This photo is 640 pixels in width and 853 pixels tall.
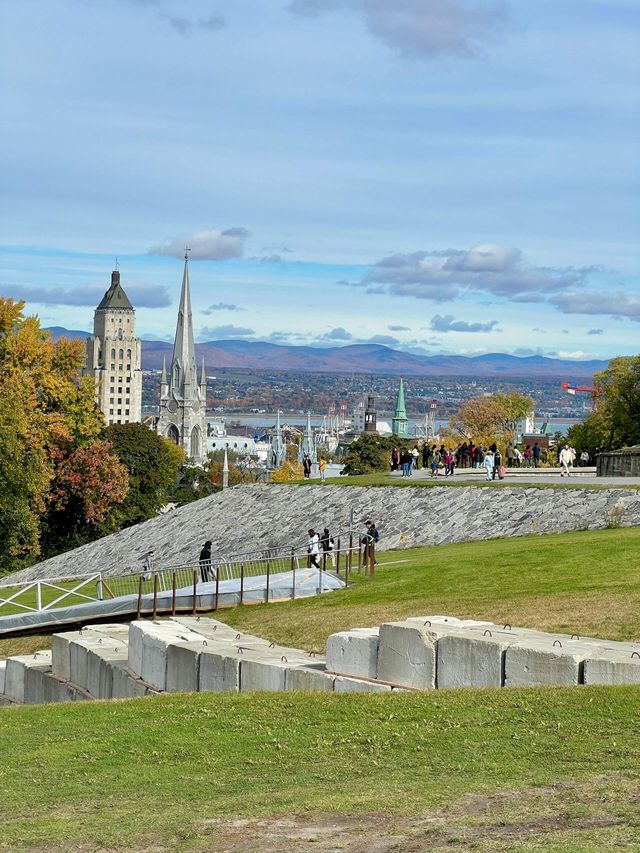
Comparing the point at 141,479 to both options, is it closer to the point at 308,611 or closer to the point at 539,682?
the point at 308,611

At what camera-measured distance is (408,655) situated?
15352 millimetres

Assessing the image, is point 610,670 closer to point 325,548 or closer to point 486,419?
point 325,548

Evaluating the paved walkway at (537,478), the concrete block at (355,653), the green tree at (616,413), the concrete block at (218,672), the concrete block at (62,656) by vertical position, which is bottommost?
the concrete block at (62,656)

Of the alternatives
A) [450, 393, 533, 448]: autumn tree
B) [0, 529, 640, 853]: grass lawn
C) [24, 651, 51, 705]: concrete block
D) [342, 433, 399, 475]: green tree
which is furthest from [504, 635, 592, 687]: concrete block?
[450, 393, 533, 448]: autumn tree

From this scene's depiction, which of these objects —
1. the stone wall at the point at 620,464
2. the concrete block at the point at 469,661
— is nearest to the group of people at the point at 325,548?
the stone wall at the point at 620,464

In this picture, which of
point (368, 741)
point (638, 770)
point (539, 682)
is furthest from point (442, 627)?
point (638, 770)

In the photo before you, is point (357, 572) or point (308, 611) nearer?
point (308, 611)

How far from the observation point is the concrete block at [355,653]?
1591 centimetres

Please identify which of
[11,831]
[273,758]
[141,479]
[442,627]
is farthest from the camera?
[141,479]

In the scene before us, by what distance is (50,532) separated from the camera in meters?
65.2

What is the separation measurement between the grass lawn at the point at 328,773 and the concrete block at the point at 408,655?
0.75m

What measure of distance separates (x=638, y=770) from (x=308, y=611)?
15.7 m

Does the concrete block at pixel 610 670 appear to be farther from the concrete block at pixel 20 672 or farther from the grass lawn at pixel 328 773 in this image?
the concrete block at pixel 20 672

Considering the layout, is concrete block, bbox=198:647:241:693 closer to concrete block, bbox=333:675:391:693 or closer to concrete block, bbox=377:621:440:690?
concrete block, bbox=333:675:391:693
